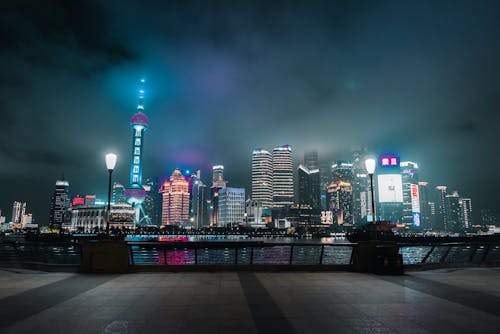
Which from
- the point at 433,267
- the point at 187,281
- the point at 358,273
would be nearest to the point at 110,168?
the point at 187,281

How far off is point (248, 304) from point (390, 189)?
4713 inches

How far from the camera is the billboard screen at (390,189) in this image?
387 feet

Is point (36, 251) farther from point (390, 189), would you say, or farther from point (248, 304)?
point (390, 189)

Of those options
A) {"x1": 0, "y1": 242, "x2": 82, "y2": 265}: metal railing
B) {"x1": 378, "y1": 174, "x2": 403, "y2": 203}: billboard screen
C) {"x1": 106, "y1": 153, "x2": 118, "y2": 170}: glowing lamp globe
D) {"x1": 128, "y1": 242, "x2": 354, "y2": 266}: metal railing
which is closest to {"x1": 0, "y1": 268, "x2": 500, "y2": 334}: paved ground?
{"x1": 128, "y1": 242, "x2": 354, "y2": 266}: metal railing

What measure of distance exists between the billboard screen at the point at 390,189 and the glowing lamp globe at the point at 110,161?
115442 millimetres

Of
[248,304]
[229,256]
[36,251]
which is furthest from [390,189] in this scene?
[248,304]

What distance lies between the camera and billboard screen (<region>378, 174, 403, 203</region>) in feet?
387

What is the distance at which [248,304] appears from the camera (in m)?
8.92

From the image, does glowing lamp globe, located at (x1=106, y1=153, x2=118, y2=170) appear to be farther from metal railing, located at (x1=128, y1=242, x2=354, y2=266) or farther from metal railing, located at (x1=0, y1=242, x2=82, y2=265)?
metal railing, located at (x1=0, y1=242, x2=82, y2=265)

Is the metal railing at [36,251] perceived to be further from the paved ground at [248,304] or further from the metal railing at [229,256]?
the paved ground at [248,304]

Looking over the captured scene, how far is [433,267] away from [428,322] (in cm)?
1084

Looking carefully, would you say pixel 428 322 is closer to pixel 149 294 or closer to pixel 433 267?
pixel 149 294

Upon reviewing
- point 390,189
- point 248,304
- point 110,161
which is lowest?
point 248,304

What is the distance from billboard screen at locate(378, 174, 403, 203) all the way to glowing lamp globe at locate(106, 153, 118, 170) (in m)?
115
